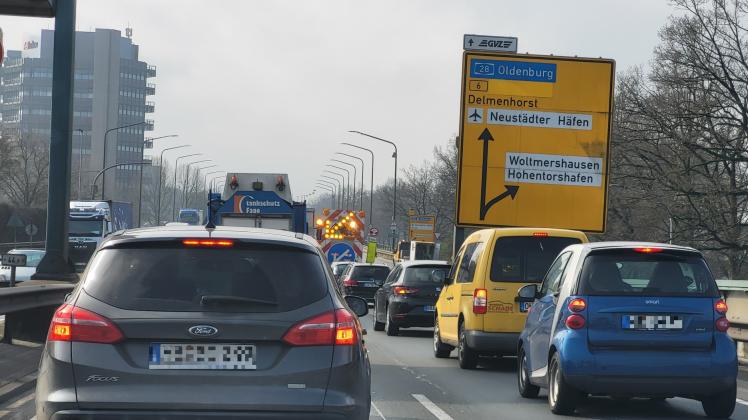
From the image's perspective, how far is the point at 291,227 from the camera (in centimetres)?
2656

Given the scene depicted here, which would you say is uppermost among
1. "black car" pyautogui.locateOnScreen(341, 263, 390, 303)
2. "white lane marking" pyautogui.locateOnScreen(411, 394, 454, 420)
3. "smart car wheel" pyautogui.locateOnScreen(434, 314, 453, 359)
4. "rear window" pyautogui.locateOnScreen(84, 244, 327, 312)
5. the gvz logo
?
the gvz logo

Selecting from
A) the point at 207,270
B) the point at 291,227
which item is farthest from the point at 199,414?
the point at 291,227

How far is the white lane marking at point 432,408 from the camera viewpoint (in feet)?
34.7

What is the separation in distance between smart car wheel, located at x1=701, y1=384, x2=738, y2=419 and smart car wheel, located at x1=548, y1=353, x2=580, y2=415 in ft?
4.00

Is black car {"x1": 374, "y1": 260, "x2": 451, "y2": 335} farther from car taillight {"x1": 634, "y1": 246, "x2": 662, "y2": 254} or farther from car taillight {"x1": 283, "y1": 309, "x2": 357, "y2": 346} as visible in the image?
car taillight {"x1": 283, "y1": 309, "x2": 357, "y2": 346}

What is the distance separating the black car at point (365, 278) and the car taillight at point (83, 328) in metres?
31.0

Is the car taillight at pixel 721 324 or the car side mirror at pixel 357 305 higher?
the car side mirror at pixel 357 305

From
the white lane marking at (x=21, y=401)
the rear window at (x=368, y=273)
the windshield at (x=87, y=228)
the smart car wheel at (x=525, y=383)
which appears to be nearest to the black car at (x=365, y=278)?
the rear window at (x=368, y=273)

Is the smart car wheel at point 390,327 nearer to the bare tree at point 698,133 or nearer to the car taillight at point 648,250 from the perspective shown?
the car taillight at point 648,250

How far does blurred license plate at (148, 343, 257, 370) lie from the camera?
6.00 meters

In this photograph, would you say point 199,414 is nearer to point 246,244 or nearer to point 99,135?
point 246,244

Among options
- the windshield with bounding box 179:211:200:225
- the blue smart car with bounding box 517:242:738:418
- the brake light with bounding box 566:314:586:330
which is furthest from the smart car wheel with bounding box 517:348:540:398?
the windshield with bounding box 179:211:200:225

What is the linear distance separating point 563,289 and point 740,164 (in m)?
33.7

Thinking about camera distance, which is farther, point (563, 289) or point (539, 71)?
point (539, 71)
